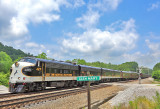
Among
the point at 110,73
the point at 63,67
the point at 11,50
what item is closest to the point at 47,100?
the point at 63,67

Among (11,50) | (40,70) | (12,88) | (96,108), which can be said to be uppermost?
(11,50)

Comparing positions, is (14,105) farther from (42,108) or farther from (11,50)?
(11,50)

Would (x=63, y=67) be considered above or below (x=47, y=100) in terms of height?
above

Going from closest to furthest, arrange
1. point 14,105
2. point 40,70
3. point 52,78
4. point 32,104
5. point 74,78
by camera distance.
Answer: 1. point 14,105
2. point 32,104
3. point 40,70
4. point 52,78
5. point 74,78

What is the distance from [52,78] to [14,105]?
8.66 meters

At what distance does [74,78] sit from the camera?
24.5 meters

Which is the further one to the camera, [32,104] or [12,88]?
[12,88]

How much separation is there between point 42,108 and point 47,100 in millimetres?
2057

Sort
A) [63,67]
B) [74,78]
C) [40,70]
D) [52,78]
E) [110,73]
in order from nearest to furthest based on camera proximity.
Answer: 1. [40,70]
2. [52,78]
3. [63,67]
4. [74,78]
5. [110,73]

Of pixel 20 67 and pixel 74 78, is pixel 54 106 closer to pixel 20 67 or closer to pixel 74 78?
pixel 20 67

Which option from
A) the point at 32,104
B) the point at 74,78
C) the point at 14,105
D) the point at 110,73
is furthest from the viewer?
the point at 110,73

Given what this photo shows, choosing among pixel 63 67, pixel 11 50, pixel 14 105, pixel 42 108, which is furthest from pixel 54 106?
pixel 11 50

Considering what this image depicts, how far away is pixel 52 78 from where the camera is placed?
1900cm

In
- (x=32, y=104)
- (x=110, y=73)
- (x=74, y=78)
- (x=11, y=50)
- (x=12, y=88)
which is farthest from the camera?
(x=11, y=50)
